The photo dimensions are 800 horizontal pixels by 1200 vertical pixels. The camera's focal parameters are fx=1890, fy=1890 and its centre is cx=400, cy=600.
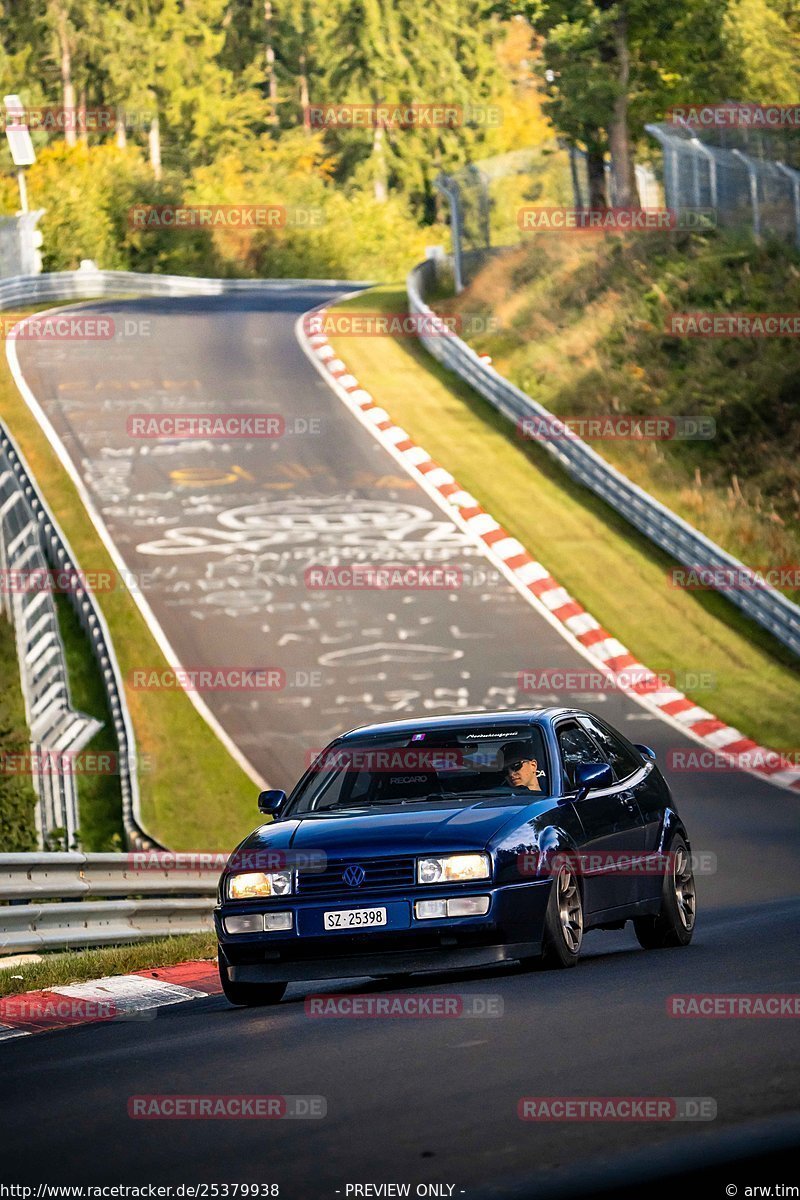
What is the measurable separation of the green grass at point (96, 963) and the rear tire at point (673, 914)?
2956 mm

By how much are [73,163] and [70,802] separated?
6231 centimetres

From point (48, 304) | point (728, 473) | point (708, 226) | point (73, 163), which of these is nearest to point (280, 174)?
point (73, 163)

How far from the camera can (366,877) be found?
368 inches

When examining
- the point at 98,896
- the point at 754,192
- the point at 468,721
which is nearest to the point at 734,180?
the point at 754,192

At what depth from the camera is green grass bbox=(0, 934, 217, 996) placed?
1092 cm

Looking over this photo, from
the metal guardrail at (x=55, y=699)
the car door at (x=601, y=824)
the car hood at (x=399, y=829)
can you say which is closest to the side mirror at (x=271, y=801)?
the car hood at (x=399, y=829)

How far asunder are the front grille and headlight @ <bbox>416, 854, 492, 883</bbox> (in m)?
0.08

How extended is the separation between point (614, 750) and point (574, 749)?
2.28 feet

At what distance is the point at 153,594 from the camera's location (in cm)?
2770

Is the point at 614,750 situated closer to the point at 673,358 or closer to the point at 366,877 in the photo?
the point at 366,877

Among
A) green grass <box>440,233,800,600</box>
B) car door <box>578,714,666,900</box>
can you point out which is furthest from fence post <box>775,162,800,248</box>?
car door <box>578,714,666,900</box>

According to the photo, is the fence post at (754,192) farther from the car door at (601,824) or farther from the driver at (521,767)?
the driver at (521,767)

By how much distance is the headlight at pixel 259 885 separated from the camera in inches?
374

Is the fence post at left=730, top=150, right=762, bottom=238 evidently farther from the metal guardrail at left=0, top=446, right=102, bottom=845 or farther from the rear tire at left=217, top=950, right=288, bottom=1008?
the rear tire at left=217, top=950, right=288, bottom=1008
